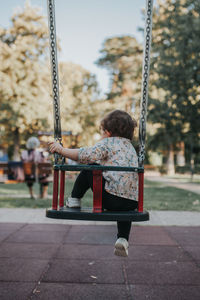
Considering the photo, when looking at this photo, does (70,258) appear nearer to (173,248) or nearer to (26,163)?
(173,248)

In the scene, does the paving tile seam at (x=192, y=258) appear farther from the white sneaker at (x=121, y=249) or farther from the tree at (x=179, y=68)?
the tree at (x=179, y=68)

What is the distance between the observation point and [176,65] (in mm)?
14391

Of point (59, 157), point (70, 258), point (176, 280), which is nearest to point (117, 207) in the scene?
point (59, 157)

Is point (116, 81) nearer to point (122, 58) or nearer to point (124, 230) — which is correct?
point (122, 58)

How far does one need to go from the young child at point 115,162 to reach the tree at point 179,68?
1094 cm

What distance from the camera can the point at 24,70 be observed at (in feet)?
75.4

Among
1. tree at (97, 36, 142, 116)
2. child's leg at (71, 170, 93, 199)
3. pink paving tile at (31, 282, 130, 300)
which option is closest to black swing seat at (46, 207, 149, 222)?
child's leg at (71, 170, 93, 199)

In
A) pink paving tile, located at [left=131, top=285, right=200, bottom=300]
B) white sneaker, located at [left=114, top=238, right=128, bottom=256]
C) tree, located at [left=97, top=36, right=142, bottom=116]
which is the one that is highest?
tree, located at [left=97, top=36, right=142, bottom=116]

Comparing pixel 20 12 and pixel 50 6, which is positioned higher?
pixel 20 12

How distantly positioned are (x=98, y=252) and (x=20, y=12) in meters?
22.7

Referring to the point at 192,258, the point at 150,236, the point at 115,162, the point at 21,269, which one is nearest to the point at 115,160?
the point at 115,162

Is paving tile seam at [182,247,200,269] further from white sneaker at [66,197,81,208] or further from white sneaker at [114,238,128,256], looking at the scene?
white sneaker at [66,197,81,208]

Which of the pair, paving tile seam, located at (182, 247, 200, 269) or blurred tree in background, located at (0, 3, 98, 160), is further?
blurred tree in background, located at (0, 3, 98, 160)

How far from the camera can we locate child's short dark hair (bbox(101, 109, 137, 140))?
9.87 feet
